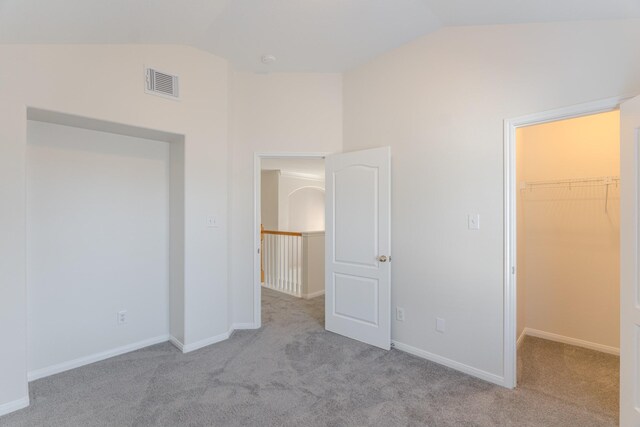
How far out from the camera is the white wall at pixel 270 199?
782 cm

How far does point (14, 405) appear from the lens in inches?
81.8

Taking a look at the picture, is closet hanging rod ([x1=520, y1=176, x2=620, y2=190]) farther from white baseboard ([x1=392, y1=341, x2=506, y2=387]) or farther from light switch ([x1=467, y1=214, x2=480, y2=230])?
white baseboard ([x1=392, y1=341, x2=506, y2=387])

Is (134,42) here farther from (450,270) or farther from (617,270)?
(617,270)

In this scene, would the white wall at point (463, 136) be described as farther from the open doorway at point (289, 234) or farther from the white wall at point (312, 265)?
the white wall at point (312, 265)

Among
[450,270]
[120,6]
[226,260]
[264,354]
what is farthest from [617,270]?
[120,6]

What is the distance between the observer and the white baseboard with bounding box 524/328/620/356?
2.95m

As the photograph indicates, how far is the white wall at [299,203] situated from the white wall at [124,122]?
464 centimetres

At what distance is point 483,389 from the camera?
2330 mm

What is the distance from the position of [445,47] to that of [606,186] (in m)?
2.07

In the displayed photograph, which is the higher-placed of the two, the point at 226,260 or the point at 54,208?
the point at 54,208

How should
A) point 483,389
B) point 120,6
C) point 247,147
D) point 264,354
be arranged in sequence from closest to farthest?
point 120,6, point 483,389, point 264,354, point 247,147

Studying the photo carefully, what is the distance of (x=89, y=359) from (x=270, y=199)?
5.55 metres

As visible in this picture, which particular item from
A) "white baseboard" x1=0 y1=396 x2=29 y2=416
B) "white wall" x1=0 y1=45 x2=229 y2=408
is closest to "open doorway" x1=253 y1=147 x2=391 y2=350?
"white wall" x1=0 y1=45 x2=229 y2=408

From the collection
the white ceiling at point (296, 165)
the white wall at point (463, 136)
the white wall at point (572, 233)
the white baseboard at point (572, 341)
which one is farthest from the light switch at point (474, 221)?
the white ceiling at point (296, 165)
